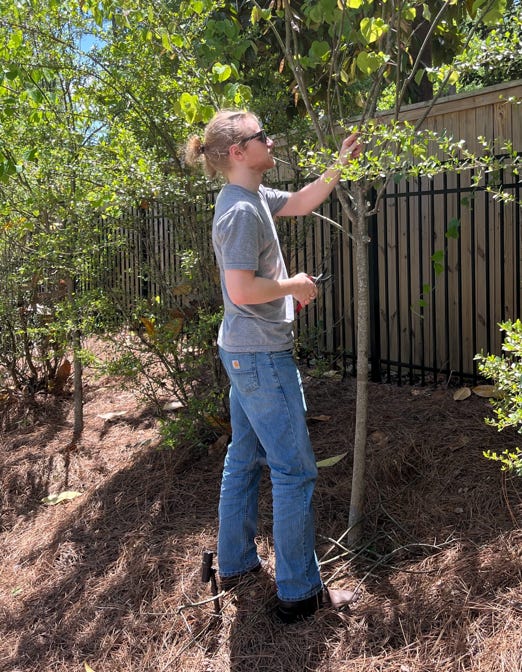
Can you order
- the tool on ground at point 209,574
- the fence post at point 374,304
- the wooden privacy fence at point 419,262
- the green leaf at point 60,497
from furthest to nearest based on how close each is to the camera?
the fence post at point 374,304 < the wooden privacy fence at point 419,262 < the green leaf at point 60,497 < the tool on ground at point 209,574

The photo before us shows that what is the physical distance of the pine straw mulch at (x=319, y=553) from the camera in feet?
9.48

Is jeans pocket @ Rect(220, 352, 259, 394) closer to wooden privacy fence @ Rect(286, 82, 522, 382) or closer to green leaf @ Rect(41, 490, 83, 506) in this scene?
wooden privacy fence @ Rect(286, 82, 522, 382)

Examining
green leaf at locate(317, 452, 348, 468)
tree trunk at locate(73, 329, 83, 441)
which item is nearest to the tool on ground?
green leaf at locate(317, 452, 348, 468)

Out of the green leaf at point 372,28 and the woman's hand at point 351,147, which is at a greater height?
the green leaf at point 372,28

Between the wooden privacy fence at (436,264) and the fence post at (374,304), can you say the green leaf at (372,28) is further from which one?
the fence post at (374,304)

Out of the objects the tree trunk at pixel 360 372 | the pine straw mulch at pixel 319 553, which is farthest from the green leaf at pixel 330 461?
the tree trunk at pixel 360 372

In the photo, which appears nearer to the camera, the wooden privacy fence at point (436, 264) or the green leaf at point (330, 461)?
the green leaf at point (330, 461)

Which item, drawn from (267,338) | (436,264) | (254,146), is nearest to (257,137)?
(254,146)

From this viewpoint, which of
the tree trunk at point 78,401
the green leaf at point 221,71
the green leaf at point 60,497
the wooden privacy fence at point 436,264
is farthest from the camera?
the tree trunk at point 78,401

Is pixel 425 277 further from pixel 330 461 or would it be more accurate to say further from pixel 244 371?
pixel 244 371

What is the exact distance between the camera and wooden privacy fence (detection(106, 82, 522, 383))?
5.22 m

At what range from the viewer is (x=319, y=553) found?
3.54 meters

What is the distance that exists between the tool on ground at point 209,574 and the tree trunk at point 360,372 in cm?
69

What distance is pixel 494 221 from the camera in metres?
5.42
